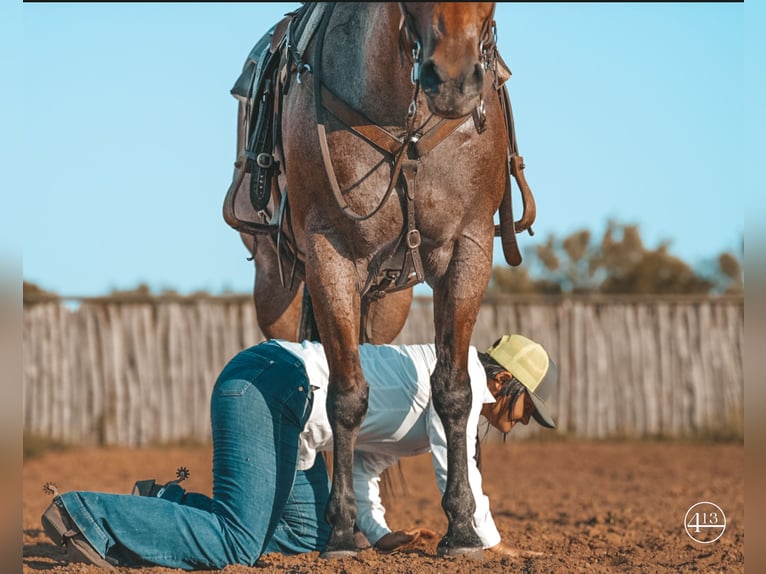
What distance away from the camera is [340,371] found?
4.70 m

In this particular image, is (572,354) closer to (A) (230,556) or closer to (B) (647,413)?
(B) (647,413)

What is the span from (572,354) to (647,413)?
4.77 feet

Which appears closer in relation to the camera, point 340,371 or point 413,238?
point 413,238

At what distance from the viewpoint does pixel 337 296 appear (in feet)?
15.2

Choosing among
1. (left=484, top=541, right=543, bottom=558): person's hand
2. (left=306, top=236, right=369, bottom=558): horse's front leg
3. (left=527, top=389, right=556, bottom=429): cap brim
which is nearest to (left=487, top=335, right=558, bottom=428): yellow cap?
(left=527, top=389, right=556, bottom=429): cap brim

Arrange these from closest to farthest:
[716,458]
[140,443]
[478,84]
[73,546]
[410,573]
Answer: [478,84], [410,573], [73,546], [716,458], [140,443]

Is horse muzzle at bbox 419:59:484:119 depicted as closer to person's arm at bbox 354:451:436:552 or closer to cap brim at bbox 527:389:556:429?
cap brim at bbox 527:389:556:429

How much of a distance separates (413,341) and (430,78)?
12.2m

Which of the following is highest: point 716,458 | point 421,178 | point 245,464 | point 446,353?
point 421,178

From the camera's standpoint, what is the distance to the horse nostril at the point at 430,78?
12.8ft

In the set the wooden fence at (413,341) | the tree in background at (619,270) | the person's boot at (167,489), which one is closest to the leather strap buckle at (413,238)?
the person's boot at (167,489)

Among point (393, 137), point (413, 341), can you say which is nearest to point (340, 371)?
point (393, 137)

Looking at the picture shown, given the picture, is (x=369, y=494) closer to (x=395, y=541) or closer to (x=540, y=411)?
(x=395, y=541)

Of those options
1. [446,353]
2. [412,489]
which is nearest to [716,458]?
[412,489]
